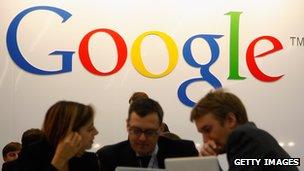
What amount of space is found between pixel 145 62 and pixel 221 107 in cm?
292

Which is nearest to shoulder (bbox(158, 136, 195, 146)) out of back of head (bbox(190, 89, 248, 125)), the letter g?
back of head (bbox(190, 89, 248, 125))

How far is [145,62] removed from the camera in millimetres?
5156

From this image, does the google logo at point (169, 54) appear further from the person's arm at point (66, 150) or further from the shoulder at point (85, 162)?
the person's arm at point (66, 150)

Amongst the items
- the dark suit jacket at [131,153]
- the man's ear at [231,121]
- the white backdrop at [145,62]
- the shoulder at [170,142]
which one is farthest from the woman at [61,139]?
the white backdrop at [145,62]

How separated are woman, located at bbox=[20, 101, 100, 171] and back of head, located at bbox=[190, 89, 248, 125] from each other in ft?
1.92

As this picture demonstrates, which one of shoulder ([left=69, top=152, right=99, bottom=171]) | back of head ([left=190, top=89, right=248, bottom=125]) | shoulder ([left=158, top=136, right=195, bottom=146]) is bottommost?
shoulder ([left=69, top=152, right=99, bottom=171])

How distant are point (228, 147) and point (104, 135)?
3102 mm

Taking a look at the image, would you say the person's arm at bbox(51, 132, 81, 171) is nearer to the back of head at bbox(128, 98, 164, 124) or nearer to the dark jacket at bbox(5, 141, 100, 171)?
the dark jacket at bbox(5, 141, 100, 171)

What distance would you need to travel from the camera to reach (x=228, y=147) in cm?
211

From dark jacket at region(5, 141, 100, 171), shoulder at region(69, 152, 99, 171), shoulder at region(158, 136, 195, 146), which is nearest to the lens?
dark jacket at region(5, 141, 100, 171)

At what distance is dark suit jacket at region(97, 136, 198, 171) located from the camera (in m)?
2.80

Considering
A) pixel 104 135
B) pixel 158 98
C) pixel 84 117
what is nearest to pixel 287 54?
pixel 158 98

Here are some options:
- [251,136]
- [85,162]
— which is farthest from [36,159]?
[251,136]

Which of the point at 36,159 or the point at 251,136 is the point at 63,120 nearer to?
the point at 36,159
